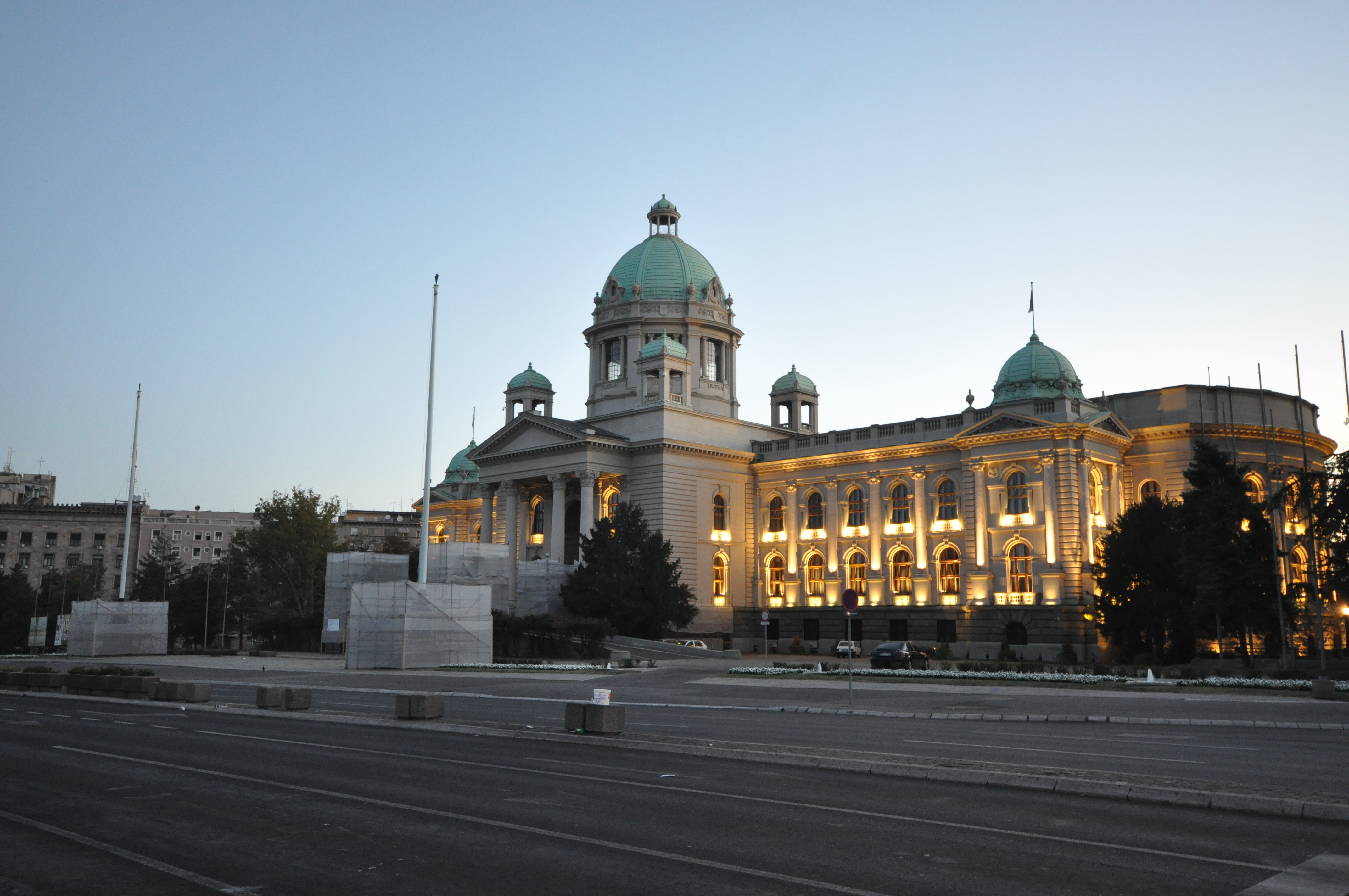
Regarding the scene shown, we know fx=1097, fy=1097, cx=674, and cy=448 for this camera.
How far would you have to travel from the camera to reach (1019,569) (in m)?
65.0

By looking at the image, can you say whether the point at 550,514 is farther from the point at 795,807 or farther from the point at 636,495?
the point at 795,807

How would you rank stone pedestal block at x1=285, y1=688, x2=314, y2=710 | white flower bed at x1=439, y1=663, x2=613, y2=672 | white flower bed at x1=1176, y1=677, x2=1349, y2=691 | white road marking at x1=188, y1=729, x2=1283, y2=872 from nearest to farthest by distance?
white road marking at x1=188, y1=729, x2=1283, y2=872 → stone pedestal block at x1=285, y1=688, x2=314, y2=710 → white flower bed at x1=1176, y1=677, x2=1349, y2=691 → white flower bed at x1=439, y1=663, x2=613, y2=672

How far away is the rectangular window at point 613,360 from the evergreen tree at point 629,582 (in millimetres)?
22312

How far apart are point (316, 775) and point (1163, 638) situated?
169ft

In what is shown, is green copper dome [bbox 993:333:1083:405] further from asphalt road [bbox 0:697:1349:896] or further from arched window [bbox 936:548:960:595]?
asphalt road [bbox 0:697:1349:896]

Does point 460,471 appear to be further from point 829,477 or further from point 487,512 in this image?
point 829,477

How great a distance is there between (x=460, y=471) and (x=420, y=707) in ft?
289

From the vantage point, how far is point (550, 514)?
83500 mm

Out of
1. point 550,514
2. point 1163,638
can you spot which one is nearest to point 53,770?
point 1163,638

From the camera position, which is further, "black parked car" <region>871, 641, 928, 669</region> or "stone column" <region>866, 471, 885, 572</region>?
"stone column" <region>866, 471, 885, 572</region>

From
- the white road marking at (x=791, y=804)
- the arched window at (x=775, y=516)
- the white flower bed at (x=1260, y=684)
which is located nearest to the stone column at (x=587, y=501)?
the arched window at (x=775, y=516)

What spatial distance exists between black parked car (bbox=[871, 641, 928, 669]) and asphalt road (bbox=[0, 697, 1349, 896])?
33.7m

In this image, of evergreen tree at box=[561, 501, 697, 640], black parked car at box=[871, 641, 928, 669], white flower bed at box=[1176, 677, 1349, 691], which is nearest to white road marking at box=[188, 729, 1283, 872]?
white flower bed at box=[1176, 677, 1349, 691]

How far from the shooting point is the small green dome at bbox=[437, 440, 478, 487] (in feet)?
359
